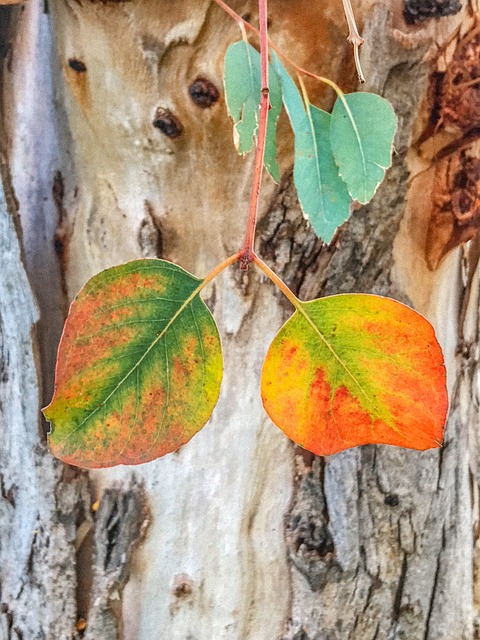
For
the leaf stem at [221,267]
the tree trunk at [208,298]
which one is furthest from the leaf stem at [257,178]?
the tree trunk at [208,298]

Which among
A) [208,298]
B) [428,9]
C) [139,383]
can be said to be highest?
[428,9]

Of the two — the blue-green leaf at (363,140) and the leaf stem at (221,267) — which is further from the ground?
the blue-green leaf at (363,140)

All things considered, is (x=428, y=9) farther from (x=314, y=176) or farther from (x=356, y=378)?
(x=356, y=378)

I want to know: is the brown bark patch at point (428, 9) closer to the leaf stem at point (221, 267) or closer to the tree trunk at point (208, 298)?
the tree trunk at point (208, 298)

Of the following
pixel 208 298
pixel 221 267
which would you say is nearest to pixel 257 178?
pixel 221 267

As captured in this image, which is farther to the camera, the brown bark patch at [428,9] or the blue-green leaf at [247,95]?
the brown bark patch at [428,9]

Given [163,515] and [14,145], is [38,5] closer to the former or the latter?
[14,145]
